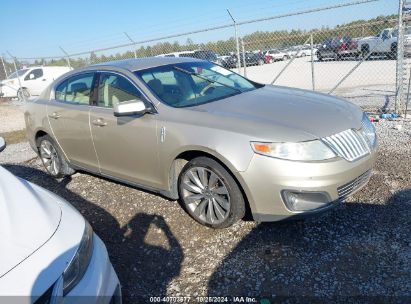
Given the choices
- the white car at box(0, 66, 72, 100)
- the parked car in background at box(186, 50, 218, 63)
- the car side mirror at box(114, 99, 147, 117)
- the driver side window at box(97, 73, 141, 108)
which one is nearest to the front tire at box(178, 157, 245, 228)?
the car side mirror at box(114, 99, 147, 117)

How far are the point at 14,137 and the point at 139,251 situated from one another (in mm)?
7652

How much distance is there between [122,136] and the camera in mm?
4023

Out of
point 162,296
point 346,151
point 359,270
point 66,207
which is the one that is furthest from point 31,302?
point 346,151

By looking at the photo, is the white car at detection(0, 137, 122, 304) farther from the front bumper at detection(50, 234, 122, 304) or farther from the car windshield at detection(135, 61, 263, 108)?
the car windshield at detection(135, 61, 263, 108)

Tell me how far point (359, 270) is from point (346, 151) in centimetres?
94

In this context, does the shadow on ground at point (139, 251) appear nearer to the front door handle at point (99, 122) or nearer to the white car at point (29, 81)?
the front door handle at point (99, 122)

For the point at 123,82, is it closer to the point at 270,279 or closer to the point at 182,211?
the point at 182,211

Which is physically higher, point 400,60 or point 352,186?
point 400,60

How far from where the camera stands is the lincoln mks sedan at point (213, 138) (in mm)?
3031

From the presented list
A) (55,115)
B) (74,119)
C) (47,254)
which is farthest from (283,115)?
(55,115)

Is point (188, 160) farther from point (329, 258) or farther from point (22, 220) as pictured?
point (22, 220)

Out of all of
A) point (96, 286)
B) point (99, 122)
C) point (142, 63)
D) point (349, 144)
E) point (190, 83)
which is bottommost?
point (96, 286)

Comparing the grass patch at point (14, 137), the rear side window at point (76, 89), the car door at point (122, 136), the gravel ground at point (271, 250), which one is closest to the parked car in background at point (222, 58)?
the grass patch at point (14, 137)

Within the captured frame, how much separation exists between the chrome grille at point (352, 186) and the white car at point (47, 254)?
74.7 inches
